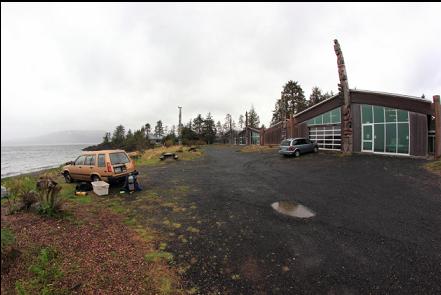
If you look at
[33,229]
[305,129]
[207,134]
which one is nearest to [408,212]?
[33,229]

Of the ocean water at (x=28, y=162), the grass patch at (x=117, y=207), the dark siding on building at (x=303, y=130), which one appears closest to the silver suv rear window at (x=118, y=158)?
the grass patch at (x=117, y=207)

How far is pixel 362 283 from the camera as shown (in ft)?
14.1

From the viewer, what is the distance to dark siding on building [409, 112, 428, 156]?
17141 millimetres

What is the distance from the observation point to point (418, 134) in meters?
17.5

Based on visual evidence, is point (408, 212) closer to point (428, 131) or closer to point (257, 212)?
point (257, 212)

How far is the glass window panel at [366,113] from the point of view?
2091cm

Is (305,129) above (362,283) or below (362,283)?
above

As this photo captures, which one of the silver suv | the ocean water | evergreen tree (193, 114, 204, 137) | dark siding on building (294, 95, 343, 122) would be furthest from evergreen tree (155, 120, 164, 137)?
the silver suv

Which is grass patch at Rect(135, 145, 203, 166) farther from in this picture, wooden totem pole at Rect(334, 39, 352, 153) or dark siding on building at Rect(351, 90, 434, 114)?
dark siding on building at Rect(351, 90, 434, 114)

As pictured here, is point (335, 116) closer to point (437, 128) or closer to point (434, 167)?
point (437, 128)

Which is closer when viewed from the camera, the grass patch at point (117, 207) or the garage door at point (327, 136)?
the grass patch at point (117, 207)

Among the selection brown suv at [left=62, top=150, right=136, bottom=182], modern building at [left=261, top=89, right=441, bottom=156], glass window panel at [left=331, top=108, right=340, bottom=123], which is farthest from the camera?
glass window panel at [left=331, top=108, right=340, bottom=123]

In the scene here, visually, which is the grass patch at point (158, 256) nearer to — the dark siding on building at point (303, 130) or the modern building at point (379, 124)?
the modern building at point (379, 124)

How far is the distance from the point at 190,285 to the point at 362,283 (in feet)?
10.4
